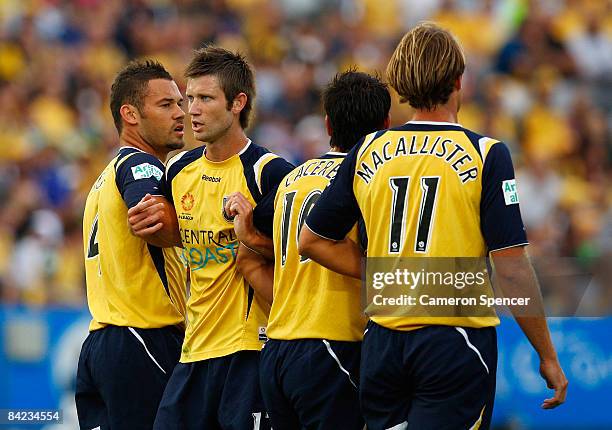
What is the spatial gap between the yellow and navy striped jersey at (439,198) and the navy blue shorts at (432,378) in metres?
0.06

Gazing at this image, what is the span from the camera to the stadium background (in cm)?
1303

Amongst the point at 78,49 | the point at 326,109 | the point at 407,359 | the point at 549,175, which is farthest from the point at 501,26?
the point at 407,359

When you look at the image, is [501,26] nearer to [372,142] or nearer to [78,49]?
[78,49]

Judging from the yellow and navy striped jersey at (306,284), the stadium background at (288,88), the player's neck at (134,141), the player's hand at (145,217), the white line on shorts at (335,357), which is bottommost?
the white line on shorts at (335,357)

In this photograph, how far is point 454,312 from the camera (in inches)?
187

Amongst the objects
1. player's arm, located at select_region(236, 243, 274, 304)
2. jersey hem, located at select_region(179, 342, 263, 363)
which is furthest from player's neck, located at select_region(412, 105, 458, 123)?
jersey hem, located at select_region(179, 342, 263, 363)

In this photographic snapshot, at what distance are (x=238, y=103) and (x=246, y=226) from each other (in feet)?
2.58

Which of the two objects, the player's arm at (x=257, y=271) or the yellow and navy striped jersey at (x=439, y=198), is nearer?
the yellow and navy striped jersey at (x=439, y=198)

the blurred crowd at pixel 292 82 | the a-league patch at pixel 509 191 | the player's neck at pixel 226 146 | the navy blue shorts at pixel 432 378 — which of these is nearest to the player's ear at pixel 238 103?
the player's neck at pixel 226 146

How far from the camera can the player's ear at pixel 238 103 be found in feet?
19.7

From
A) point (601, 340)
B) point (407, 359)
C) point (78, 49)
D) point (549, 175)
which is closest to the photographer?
point (407, 359)

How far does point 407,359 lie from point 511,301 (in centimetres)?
52

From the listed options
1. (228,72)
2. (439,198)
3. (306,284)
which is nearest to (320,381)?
(306,284)

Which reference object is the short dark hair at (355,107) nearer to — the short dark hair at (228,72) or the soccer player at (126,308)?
the short dark hair at (228,72)
